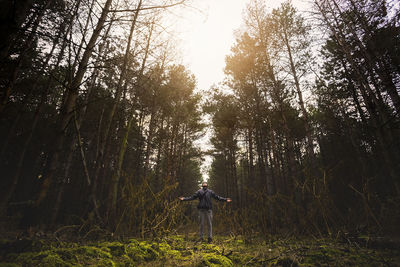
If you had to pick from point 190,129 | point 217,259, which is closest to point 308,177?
point 217,259

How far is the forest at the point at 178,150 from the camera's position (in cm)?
338

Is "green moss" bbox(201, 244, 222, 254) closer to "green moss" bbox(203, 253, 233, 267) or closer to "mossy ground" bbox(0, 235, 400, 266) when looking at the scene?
"mossy ground" bbox(0, 235, 400, 266)

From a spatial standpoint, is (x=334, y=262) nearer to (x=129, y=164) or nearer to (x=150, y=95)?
(x=150, y=95)

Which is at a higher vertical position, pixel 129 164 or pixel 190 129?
pixel 190 129

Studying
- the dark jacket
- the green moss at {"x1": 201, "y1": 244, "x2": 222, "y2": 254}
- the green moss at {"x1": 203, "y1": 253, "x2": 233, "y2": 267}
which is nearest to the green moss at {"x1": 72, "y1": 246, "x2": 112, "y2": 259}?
the green moss at {"x1": 203, "y1": 253, "x2": 233, "y2": 267}

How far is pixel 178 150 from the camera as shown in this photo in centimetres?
1057

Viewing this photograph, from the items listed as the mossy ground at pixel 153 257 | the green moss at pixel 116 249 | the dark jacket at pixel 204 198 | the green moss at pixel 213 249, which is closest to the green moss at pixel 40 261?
the mossy ground at pixel 153 257

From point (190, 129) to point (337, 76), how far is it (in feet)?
38.8

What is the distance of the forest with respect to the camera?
11.1 ft

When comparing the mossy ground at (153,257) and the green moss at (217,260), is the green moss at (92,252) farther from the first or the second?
the green moss at (217,260)

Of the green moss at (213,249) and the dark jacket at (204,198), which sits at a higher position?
the dark jacket at (204,198)

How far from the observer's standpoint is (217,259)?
122 inches

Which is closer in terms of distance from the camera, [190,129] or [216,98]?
[216,98]

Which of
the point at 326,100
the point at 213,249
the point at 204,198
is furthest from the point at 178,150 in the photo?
the point at 326,100
